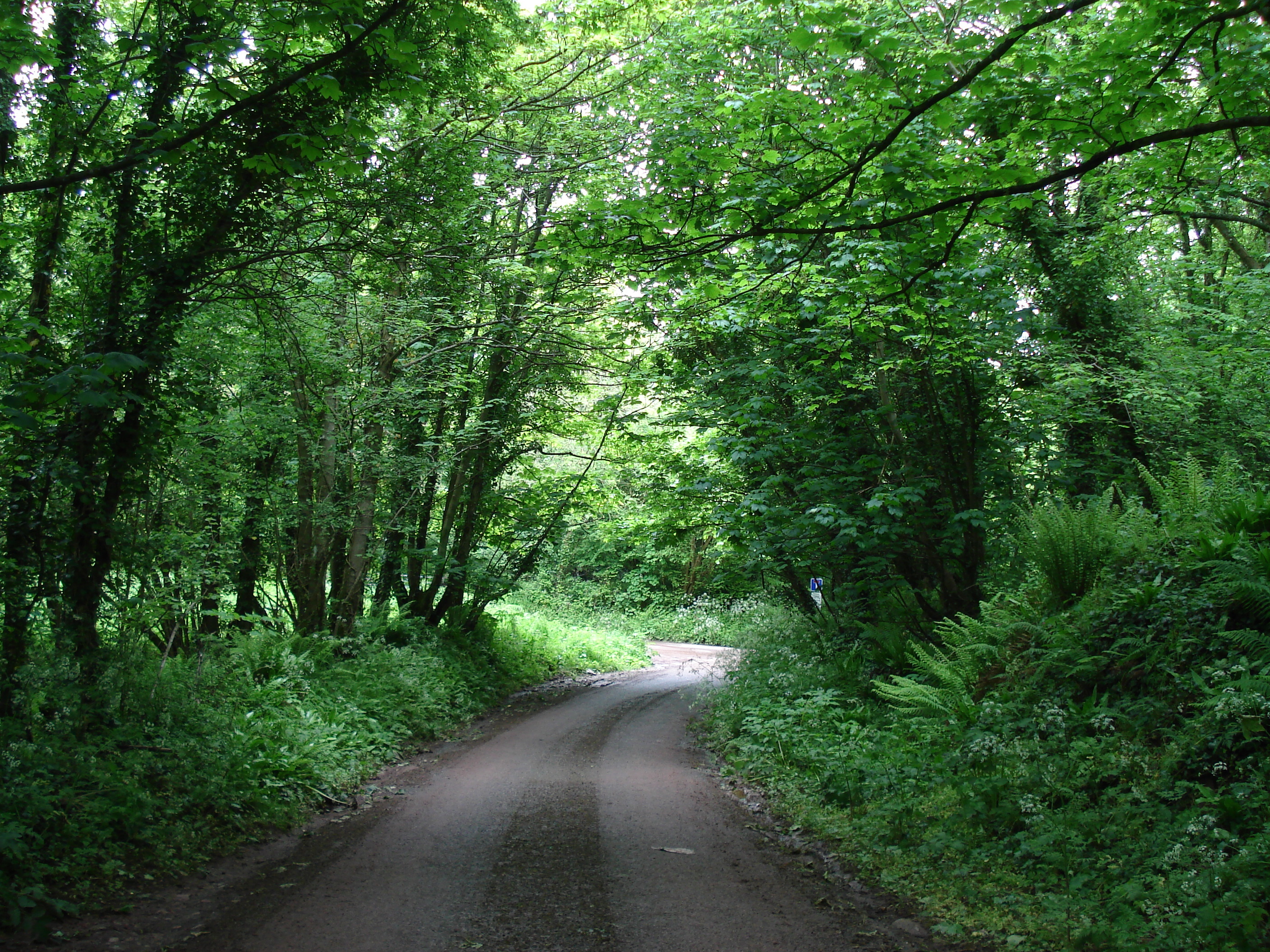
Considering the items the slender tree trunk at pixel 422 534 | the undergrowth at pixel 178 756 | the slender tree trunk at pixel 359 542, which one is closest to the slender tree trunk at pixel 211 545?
the undergrowth at pixel 178 756

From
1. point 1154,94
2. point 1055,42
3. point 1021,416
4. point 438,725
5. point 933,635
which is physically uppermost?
point 1055,42

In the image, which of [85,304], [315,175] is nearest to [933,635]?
[315,175]

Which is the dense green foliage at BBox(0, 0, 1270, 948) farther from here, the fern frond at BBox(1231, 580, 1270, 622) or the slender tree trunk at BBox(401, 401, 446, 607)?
the slender tree trunk at BBox(401, 401, 446, 607)

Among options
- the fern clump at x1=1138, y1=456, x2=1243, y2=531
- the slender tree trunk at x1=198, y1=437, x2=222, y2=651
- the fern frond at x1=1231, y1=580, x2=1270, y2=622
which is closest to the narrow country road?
the slender tree trunk at x1=198, y1=437, x2=222, y2=651

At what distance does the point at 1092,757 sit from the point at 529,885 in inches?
162

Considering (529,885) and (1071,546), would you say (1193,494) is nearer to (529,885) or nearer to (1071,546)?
(1071,546)

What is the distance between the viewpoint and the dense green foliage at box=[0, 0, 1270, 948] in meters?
5.05

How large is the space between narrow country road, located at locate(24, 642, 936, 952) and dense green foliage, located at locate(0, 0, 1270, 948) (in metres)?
0.63

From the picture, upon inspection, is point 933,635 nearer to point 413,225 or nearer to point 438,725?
point 438,725

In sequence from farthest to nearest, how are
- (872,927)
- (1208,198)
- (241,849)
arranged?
(1208,198) → (241,849) → (872,927)

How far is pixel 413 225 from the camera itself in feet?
23.8

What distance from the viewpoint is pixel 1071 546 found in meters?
7.45

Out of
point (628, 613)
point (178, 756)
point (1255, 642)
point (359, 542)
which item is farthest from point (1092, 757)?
point (628, 613)

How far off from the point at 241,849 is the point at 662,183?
6332 mm
